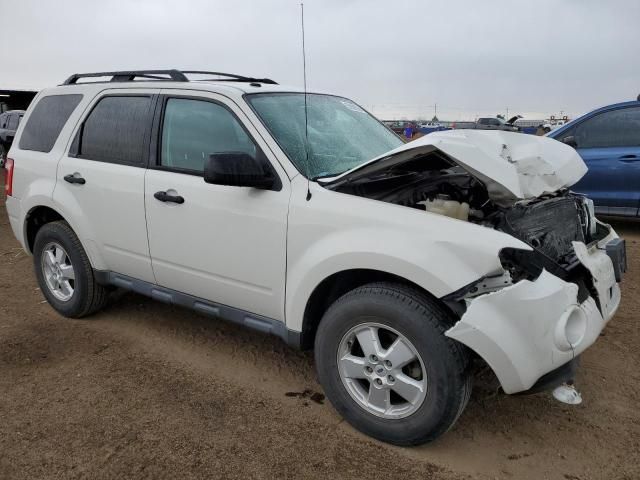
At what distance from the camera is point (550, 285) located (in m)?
2.48

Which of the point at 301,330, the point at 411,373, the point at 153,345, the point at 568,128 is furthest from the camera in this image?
the point at 568,128

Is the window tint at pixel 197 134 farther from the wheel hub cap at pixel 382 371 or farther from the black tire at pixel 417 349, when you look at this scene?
the wheel hub cap at pixel 382 371

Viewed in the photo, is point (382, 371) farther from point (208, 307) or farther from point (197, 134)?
point (197, 134)

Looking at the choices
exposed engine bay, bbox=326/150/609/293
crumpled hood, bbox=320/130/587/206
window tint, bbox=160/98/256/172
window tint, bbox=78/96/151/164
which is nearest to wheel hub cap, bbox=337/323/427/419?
exposed engine bay, bbox=326/150/609/293

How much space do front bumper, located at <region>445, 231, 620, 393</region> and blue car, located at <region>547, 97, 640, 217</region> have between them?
518 centimetres

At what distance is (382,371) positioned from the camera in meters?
2.78

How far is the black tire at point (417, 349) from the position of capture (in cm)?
255

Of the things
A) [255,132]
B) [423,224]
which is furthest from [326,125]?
[423,224]

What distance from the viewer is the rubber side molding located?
3.19 m

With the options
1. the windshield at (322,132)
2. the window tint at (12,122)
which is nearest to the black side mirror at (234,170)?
the windshield at (322,132)

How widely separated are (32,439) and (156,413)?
2.07ft

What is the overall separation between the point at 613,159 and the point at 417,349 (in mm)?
5799

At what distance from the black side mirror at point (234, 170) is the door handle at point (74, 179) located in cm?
156

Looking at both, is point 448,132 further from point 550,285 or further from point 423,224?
point 550,285
